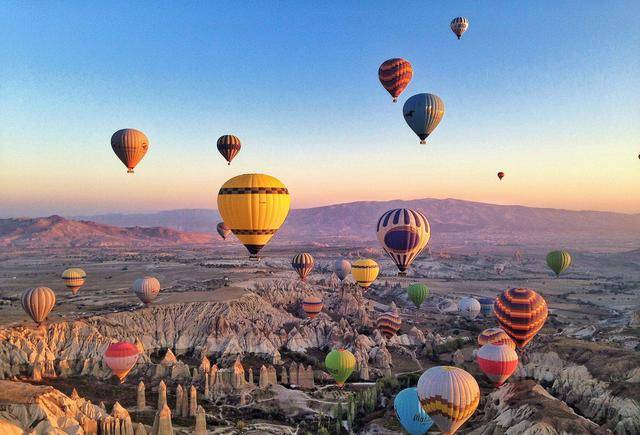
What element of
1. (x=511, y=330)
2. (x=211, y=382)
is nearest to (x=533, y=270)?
(x=511, y=330)

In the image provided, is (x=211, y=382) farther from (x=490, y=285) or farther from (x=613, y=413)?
(x=490, y=285)

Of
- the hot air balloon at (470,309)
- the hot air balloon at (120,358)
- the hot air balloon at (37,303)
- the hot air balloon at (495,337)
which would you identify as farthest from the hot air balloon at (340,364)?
the hot air balloon at (470,309)

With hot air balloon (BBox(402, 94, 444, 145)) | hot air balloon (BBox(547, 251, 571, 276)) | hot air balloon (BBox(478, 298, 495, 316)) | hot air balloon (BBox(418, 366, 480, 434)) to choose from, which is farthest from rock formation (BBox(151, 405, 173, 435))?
hot air balloon (BBox(547, 251, 571, 276))

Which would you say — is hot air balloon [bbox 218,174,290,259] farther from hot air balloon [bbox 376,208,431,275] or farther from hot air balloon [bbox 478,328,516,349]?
hot air balloon [bbox 478,328,516,349]

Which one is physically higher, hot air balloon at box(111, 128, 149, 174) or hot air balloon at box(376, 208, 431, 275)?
hot air balloon at box(111, 128, 149, 174)

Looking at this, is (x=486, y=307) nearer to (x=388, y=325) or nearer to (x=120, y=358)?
(x=388, y=325)

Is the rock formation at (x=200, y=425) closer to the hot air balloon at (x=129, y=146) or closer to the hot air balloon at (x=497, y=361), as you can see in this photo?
the hot air balloon at (x=497, y=361)
